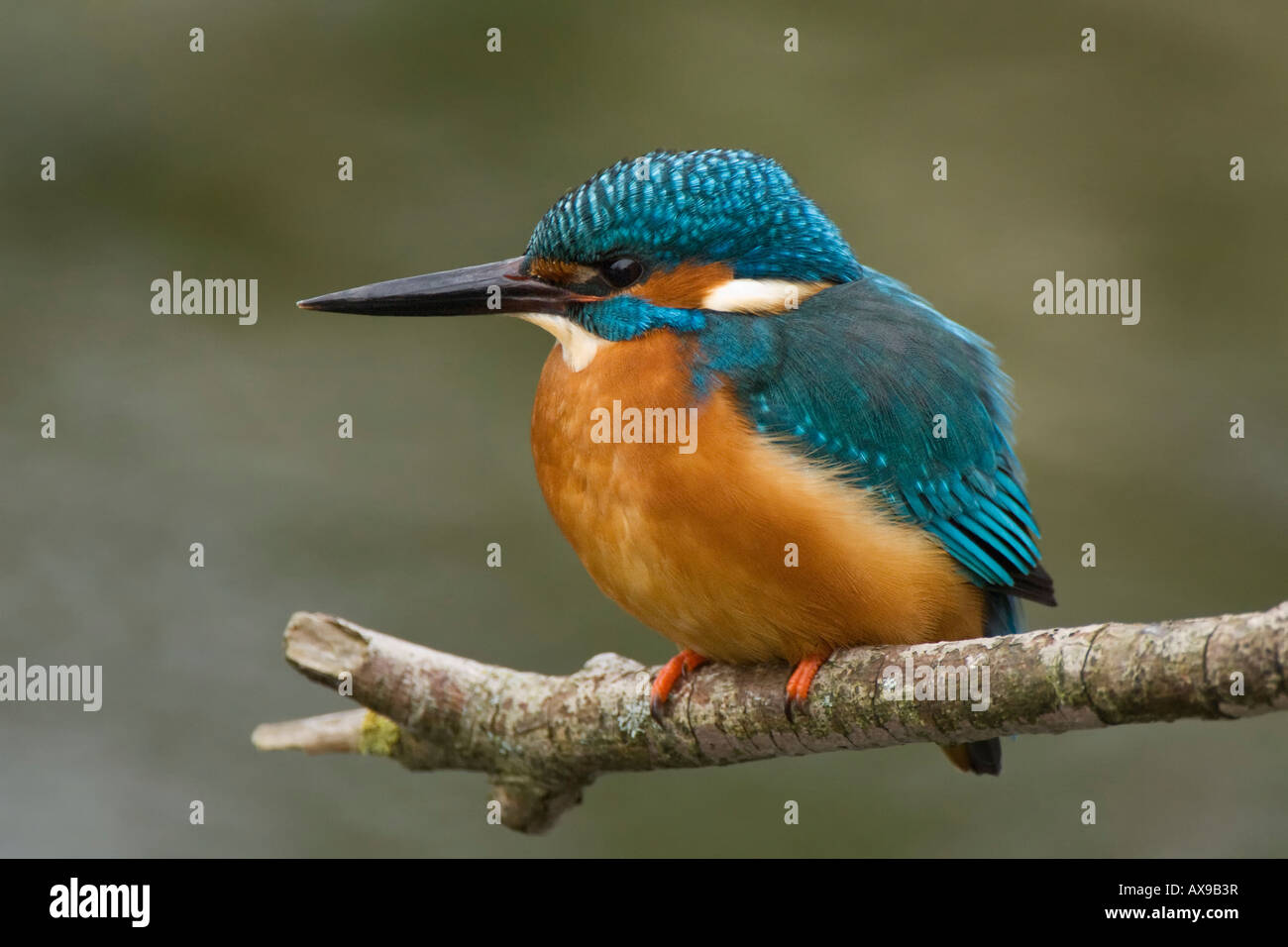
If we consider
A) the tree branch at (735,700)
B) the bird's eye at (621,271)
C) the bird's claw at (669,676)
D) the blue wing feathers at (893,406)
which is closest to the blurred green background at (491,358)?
the tree branch at (735,700)

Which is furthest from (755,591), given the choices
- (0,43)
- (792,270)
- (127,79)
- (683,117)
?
(0,43)

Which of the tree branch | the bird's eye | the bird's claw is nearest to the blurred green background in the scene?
the tree branch

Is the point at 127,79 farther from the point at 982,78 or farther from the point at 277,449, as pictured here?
the point at 982,78

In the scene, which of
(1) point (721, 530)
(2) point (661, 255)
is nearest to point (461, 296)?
(2) point (661, 255)

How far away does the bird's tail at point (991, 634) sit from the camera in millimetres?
3182

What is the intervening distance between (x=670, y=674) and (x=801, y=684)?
364mm

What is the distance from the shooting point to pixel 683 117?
5.82 metres

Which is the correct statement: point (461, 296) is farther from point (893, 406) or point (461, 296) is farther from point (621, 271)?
point (893, 406)

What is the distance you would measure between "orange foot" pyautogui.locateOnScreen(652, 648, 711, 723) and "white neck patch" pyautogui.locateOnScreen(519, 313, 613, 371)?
658mm

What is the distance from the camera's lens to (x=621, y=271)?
2994 millimetres

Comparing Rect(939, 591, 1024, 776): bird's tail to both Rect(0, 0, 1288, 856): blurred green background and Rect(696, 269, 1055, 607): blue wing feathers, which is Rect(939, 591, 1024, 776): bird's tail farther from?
Rect(0, 0, 1288, 856): blurred green background

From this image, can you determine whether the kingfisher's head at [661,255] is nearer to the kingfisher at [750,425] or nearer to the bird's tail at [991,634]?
the kingfisher at [750,425]

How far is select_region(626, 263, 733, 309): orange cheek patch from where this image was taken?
117 inches
